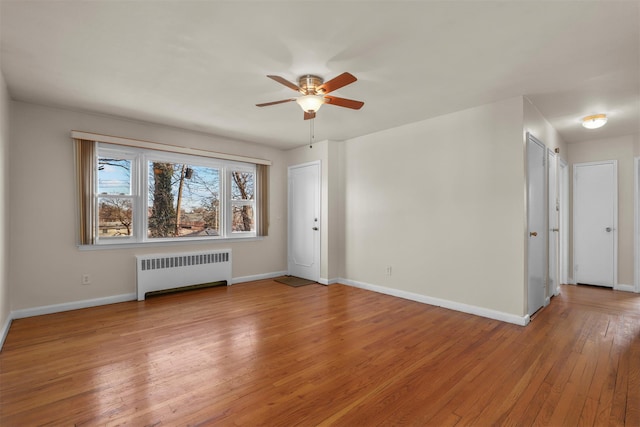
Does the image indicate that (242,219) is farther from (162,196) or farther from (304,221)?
(162,196)

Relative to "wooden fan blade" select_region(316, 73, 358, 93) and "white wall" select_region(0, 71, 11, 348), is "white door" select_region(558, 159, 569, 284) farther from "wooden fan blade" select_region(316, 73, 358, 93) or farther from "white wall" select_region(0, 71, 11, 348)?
"white wall" select_region(0, 71, 11, 348)

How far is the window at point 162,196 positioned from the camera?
398cm

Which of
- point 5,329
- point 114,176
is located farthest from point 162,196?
point 5,329

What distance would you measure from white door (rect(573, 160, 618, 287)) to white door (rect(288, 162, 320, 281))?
176 inches

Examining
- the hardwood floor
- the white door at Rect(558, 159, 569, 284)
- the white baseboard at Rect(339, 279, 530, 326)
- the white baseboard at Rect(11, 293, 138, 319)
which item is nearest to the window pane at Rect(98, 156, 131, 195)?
the white baseboard at Rect(11, 293, 138, 319)

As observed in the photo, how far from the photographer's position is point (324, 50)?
2.40 meters

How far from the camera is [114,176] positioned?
4.23m

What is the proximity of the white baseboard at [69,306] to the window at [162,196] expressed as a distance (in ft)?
2.51

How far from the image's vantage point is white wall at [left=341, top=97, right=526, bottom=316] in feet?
11.2

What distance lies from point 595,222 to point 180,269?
266 inches

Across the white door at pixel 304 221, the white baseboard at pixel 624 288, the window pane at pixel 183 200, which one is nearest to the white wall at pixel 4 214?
the window pane at pixel 183 200

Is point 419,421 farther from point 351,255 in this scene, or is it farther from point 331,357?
point 351,255

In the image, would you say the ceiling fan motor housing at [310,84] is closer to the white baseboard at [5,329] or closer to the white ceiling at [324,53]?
the white ceiling at [324,53]

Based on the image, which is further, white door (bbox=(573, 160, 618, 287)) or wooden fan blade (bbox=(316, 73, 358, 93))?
white door (bbox=(573, 160, 618, 287))
